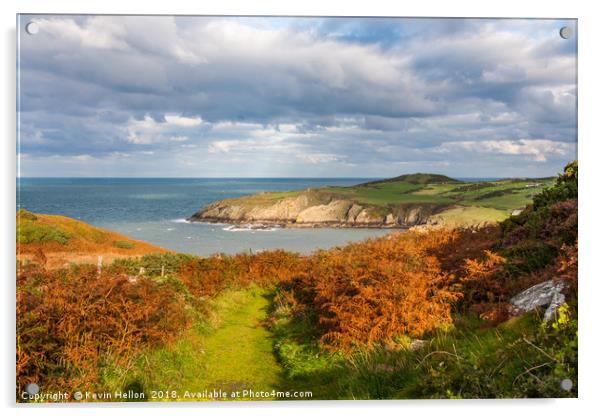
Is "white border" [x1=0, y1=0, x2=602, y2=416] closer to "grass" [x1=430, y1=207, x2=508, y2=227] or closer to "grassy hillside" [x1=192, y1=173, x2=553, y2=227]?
"grassy hillside" [x1=192, y1=173, x2=553, y2=227]

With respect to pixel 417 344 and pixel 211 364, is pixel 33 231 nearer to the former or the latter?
pixel 211 364

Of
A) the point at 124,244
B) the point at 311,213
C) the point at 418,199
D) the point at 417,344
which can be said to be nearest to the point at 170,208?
the point at 124,244

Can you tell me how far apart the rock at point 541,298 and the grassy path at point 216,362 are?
321 cm

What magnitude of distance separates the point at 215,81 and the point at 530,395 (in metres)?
5.86

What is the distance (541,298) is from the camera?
201 inches

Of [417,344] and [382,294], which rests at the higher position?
[382,294]

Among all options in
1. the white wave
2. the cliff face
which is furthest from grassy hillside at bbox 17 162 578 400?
the white wave

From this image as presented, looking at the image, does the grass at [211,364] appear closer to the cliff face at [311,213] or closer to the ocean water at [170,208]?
the ocean water at [170,208]

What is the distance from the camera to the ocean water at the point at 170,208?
252 inches

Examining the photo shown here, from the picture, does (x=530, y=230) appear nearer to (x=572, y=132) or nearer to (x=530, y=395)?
(x=572, y=132)

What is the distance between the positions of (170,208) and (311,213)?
2.56 meters
